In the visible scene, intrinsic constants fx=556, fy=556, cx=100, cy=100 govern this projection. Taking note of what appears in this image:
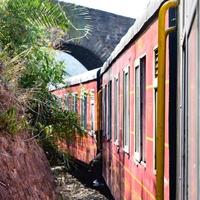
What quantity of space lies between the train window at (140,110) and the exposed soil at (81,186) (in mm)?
4222

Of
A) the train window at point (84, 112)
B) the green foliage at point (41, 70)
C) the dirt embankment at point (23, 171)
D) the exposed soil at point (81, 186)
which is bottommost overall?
the exposed soil at point (81, 186)

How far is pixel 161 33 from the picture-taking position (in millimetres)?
3252

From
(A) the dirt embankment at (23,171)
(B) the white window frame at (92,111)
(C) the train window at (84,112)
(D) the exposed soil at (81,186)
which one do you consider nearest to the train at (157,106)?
(D) the exposed soil at (81,186)

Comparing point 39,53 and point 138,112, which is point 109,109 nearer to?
point 39,53

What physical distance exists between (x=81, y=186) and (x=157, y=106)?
11.2 meters

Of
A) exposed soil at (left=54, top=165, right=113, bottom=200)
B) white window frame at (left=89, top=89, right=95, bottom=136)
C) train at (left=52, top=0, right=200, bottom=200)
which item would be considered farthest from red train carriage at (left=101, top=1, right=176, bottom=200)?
white window frame at (left=89, top=89, right=95, bottom=136)

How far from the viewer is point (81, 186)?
46.7 ft

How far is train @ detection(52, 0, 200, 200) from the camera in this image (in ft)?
7.36

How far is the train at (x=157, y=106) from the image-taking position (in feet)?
7.36

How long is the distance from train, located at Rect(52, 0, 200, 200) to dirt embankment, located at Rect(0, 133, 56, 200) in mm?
1086

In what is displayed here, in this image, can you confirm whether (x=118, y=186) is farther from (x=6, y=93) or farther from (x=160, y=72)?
(x=160, y=72)

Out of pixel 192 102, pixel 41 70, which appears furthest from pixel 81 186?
pixel 192 102

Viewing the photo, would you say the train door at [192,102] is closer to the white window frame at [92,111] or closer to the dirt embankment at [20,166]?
the dirt embankment at [20,166]

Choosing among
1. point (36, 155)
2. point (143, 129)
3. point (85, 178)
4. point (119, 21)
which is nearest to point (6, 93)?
point (36, 155)
